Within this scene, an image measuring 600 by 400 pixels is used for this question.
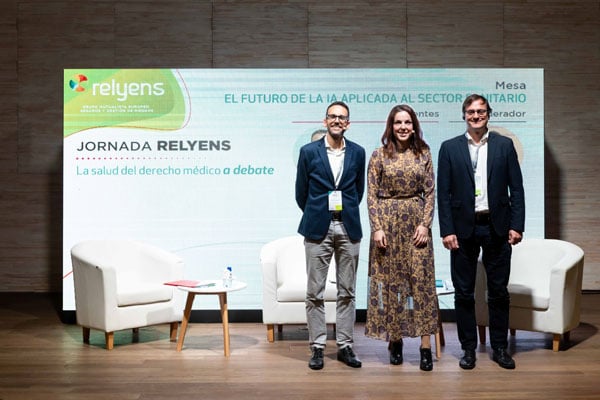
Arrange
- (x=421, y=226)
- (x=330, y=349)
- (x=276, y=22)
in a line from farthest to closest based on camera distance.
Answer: (x=276, y=22), (x=330, y=349), (x=421, y=226)

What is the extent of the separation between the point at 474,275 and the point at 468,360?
54 centimetres

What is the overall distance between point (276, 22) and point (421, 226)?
4.40m

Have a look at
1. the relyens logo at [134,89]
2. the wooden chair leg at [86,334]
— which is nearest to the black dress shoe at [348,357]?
the wooden chair leg at [86,334]

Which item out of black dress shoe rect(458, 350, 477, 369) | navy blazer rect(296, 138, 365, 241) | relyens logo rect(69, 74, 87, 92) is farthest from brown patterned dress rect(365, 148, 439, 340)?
relyens logo rect(69, 74, 87, 92)

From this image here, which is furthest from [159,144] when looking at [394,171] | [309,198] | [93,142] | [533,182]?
[533,182]

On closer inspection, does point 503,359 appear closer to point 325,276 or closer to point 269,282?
point 325,276

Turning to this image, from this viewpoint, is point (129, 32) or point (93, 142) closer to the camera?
point (93, 142)

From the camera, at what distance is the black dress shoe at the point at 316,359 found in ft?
14.4

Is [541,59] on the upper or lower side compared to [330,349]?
upper

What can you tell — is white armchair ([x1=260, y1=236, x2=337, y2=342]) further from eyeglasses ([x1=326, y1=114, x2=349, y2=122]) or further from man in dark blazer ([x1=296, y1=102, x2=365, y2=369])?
eyeglasses ([x1=326, y1=114, x2=349, y2=122])

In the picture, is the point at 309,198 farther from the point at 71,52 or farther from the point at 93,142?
the point at 71,52

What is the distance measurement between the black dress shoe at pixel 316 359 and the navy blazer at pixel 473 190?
1091 millimetres

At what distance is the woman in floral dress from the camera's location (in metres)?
4.32

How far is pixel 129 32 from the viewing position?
26.2ft
